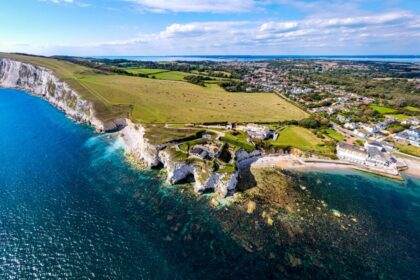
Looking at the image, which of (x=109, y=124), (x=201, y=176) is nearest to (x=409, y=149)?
(x=201, y=176)


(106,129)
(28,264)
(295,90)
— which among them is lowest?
(28,264)

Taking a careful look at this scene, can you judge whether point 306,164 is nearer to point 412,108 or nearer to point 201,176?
point 201,176

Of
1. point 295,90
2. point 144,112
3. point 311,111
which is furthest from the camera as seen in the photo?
point 295,90

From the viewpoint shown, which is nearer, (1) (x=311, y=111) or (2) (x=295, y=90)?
(1) (x=311, y=111)

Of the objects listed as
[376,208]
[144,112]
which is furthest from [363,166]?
[144,112]

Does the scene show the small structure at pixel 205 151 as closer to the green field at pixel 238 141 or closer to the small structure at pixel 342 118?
the green field at pixel 238 141

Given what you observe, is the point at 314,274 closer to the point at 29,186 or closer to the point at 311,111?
the point at 29,186

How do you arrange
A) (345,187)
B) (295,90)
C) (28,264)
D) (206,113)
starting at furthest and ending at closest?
(295,90) < (206,113) < (345,187) < (28,264)

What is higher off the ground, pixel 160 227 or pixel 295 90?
pixel 295 90
